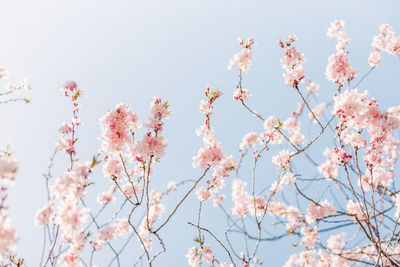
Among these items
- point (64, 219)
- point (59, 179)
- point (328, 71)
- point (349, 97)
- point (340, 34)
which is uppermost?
point (340, 34)

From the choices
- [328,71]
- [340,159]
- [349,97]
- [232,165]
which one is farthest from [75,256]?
[328,71]

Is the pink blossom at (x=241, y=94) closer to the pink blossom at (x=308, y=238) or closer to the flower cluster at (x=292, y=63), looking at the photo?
the flower cluster at (x=292, y=63)

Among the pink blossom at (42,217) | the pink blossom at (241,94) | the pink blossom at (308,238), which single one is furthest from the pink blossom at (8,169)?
the pink blossom at (308,238)

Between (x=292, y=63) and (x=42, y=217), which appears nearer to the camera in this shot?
(x=42, y=217)

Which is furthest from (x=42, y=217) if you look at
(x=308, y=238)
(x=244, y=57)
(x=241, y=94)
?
(x=308, y=238)

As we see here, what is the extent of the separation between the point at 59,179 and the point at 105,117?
1194 millimetres

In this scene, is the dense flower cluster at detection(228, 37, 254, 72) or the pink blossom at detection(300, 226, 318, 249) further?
the pink blossom at detection(300, 226, 318, 249)

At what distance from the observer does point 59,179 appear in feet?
6.53

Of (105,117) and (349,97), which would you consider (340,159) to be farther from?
(105,117)

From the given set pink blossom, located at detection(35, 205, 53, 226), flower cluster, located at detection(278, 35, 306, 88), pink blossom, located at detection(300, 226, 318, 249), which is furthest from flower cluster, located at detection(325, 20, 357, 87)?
pink blossom, located at detection(35, 205, 53, 226)

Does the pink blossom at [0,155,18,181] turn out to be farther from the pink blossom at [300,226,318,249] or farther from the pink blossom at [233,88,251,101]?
the pink blossom at [300,226,318,249]

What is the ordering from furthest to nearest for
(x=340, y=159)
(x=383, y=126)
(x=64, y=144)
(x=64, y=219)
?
(x=383, y=126) → (x=340, y=159) → (x=64, y=144) → (x=64, y=219)

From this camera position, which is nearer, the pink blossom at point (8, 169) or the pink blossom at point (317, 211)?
the pink blossom at point (8, 169)

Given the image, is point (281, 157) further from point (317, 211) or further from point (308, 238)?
point (308, 238)
